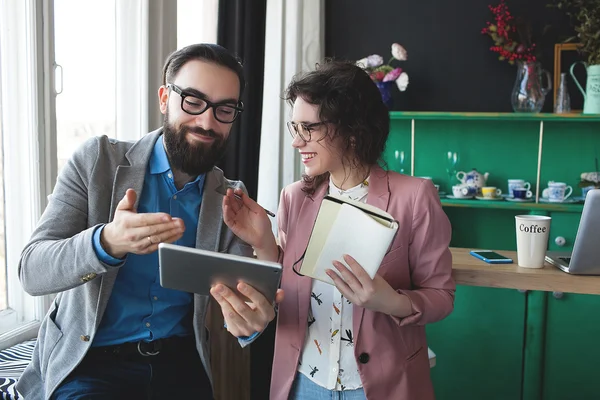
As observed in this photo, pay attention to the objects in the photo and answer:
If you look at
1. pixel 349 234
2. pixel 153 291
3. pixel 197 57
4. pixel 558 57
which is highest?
pixel 558 57

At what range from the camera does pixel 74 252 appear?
1.29m

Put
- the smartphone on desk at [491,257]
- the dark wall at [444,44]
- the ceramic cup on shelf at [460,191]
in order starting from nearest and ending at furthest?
the smartphone on desk at [491,257] → the ceramic cup on shelf at [460,191] → the dark wall at [444,44]

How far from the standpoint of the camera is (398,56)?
3361mm

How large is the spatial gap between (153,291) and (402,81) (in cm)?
222

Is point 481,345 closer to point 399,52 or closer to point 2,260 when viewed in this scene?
point 399,52

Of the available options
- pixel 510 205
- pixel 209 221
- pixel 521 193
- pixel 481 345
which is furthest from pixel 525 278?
pixel 521 193

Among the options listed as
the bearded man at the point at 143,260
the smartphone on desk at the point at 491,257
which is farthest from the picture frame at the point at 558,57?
the bearded man at the point at 143,260

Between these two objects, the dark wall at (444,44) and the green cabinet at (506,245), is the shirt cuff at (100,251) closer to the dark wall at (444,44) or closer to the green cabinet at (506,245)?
the green cabinet at (506,245)

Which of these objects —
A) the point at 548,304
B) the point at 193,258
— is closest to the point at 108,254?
the point at 193,258

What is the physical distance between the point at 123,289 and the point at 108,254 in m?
0.30

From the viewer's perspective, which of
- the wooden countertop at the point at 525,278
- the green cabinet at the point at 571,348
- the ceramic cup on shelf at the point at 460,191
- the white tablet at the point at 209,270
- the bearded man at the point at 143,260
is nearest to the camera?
the white tablet at the point at 209,270

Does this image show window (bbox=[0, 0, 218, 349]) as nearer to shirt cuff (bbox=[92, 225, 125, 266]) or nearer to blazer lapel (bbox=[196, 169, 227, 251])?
blazer lapel (bbox=[196, 169, 227, 251])

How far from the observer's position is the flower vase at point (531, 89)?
3.13 meters

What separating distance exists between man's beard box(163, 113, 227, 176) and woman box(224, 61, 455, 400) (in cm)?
16
